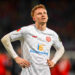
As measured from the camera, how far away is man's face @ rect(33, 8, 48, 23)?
358 cm

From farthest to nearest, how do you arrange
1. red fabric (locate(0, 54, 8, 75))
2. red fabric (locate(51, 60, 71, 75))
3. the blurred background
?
the blurred background < red fabric (locate(51, 60, 71, 75)) < red fabric (locate(0, 54, 8, 75))

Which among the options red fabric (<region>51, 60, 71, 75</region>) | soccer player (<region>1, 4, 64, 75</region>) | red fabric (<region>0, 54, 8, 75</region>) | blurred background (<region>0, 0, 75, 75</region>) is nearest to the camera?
soccer player (<region>1, 4, 64, 75</region>)

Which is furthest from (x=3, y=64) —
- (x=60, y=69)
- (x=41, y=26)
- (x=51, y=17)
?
(x=51, y=17)

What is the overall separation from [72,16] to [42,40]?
798 cm

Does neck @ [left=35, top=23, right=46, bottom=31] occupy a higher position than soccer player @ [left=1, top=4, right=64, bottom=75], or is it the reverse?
neck @ [left=35, top=23, right=46, bottom=31]

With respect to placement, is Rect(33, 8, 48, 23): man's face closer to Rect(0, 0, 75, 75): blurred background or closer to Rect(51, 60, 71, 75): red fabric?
Rect(51, 60, 71, 75): red fabric

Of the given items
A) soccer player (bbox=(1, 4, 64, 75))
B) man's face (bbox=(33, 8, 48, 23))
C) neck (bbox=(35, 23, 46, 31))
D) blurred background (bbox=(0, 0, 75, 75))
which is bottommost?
blurred background (bbox=(0, 0, 75, 75))

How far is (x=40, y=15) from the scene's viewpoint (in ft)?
11.8

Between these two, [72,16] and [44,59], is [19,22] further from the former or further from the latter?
[44,59]

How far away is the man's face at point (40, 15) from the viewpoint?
141 inches

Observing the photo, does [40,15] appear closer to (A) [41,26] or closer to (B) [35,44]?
(A) [41,26]

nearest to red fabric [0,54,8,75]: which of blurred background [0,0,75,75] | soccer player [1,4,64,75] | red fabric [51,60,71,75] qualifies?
red fabric [51,60,71,75]

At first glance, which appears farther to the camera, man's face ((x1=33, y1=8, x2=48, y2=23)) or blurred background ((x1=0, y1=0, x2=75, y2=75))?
blurred background ((x1=0, y1=0, x2=75, y2=75))

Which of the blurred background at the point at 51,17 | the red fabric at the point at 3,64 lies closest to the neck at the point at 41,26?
the red fabric at the point at 3,64
